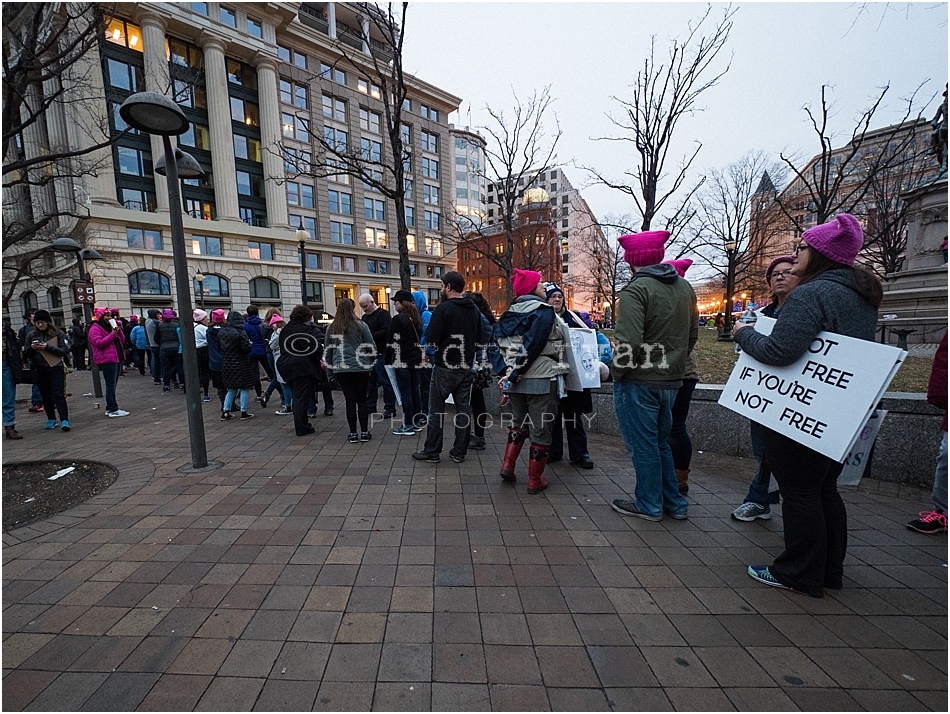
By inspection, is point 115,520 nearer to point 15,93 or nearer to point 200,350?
point 15,93

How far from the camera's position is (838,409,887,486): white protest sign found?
2.67m

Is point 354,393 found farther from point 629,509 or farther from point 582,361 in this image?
point 629,509

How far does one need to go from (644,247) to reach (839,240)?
1.32m

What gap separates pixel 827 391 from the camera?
2.29m

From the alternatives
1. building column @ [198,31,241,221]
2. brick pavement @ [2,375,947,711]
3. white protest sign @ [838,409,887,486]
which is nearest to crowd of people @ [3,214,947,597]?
brick pavement @ [2,375,947,711]

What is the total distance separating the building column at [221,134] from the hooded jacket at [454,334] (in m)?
36.7

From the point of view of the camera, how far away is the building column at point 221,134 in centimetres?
3222

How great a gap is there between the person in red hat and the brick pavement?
1.79ft

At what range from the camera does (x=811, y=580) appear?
2418 millimetres

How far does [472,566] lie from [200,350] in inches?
363

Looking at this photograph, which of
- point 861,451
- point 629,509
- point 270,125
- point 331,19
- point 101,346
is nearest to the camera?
point 861,451

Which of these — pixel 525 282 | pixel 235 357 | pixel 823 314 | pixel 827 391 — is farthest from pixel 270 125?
pixel 827 391

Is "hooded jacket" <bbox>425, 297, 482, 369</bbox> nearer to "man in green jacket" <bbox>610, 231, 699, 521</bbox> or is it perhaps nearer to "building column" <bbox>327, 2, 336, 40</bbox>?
"man in green jacket" <bbox>610, 231, 699, 521</bbox>

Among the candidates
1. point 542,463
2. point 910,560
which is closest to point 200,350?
point 542,463
